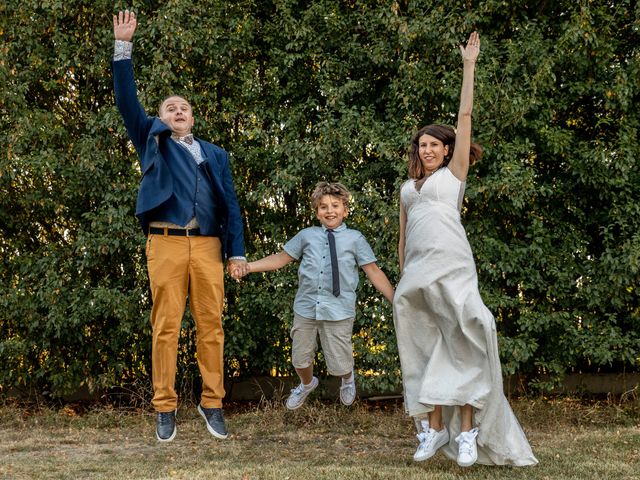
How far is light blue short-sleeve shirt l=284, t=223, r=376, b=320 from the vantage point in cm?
551

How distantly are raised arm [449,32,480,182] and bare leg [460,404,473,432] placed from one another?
4.14ft

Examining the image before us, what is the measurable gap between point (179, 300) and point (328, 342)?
48.0 inches

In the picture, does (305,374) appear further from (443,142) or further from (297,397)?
(443,142)

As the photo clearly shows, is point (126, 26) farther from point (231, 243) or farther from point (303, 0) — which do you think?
point (303, 0)

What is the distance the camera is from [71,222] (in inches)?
279

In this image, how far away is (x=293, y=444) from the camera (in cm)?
550

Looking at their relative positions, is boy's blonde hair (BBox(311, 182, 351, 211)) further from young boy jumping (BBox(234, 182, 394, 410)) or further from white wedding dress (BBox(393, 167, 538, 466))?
white wedding dress (BBox(393, 167, 538, 466))

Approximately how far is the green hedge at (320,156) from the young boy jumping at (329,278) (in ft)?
2.45

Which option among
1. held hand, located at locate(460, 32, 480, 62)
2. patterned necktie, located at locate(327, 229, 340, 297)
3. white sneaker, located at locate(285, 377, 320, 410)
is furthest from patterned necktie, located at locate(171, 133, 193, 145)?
white sneaker, located at locate(285, 377, 320, 410)

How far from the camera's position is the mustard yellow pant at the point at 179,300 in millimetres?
4816

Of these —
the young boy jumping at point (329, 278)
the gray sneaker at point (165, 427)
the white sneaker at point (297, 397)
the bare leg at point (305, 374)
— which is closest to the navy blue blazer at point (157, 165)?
the young boy jumping at point (329, 278)

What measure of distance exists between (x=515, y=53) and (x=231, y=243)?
2828 mm

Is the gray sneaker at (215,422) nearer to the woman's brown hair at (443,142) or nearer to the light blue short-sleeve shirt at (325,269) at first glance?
the light blue short-sleeve shirt at (325,269)

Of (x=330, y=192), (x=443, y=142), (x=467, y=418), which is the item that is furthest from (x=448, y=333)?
(x=330, y=192)
